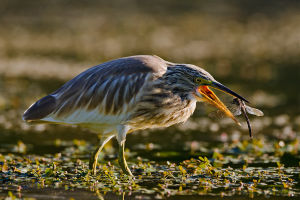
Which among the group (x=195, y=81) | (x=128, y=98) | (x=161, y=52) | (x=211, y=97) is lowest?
(x=128, y=98)

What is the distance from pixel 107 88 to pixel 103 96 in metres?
0.11

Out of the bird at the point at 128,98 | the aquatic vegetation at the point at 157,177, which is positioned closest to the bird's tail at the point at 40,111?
the bird at the point at 128,98

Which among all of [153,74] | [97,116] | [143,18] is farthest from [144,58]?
[143,18]

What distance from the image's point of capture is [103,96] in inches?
291

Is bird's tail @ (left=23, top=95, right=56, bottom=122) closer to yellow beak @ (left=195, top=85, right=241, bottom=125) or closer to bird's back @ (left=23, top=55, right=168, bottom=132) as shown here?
bird's back @ (left=23, top=55, right=168, bottom=132)

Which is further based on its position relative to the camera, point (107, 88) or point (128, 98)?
point (107, 88)

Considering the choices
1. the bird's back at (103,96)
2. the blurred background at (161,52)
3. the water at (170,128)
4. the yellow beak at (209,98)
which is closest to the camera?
the water at (170,128)

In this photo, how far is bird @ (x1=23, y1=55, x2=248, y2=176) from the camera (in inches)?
282

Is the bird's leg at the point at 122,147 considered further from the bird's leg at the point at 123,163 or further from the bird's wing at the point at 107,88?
the bird's wing at the point at 107,88

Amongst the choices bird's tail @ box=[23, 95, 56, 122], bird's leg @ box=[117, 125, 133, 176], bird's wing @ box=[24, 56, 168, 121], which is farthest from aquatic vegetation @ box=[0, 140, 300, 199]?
bird's wing @ box=[24, 56, 168, 121]

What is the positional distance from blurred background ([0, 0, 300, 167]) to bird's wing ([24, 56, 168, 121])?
1649 millimetres

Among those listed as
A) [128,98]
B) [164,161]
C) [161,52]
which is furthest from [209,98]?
[161,52]

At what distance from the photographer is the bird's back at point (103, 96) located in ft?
23.7

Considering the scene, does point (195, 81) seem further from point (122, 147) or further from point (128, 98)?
point (122, 147)
